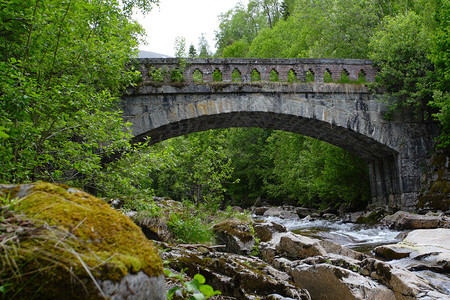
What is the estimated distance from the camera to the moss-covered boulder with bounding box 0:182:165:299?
1.19m

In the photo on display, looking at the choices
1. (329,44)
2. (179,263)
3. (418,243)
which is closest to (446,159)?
(418,243)

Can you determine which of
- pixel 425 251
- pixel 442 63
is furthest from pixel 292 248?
pixel 442 63

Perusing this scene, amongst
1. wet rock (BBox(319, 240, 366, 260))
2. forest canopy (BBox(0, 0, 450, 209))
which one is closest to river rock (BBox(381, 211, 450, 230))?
forest canopy (BBox(0, 0, 450, 209))

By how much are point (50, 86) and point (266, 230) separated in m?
4.30

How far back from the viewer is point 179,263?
3.41 meters

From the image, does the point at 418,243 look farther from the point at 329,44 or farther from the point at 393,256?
the point at 329,44

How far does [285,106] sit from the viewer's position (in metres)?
10.3

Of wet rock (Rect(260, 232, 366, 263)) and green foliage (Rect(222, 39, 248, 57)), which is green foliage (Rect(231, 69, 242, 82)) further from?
green foliage (Rect(222, 39, 248, 57))

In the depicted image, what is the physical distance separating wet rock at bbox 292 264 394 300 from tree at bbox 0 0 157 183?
298cm

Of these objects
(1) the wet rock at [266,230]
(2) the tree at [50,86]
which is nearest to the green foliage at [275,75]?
(1) the wet rock at [266,230]

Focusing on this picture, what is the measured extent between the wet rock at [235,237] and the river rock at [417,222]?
538 centimetres

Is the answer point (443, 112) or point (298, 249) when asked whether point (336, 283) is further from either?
point (443, 112)

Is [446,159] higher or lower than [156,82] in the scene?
lower

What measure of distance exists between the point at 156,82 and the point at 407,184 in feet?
28.3
